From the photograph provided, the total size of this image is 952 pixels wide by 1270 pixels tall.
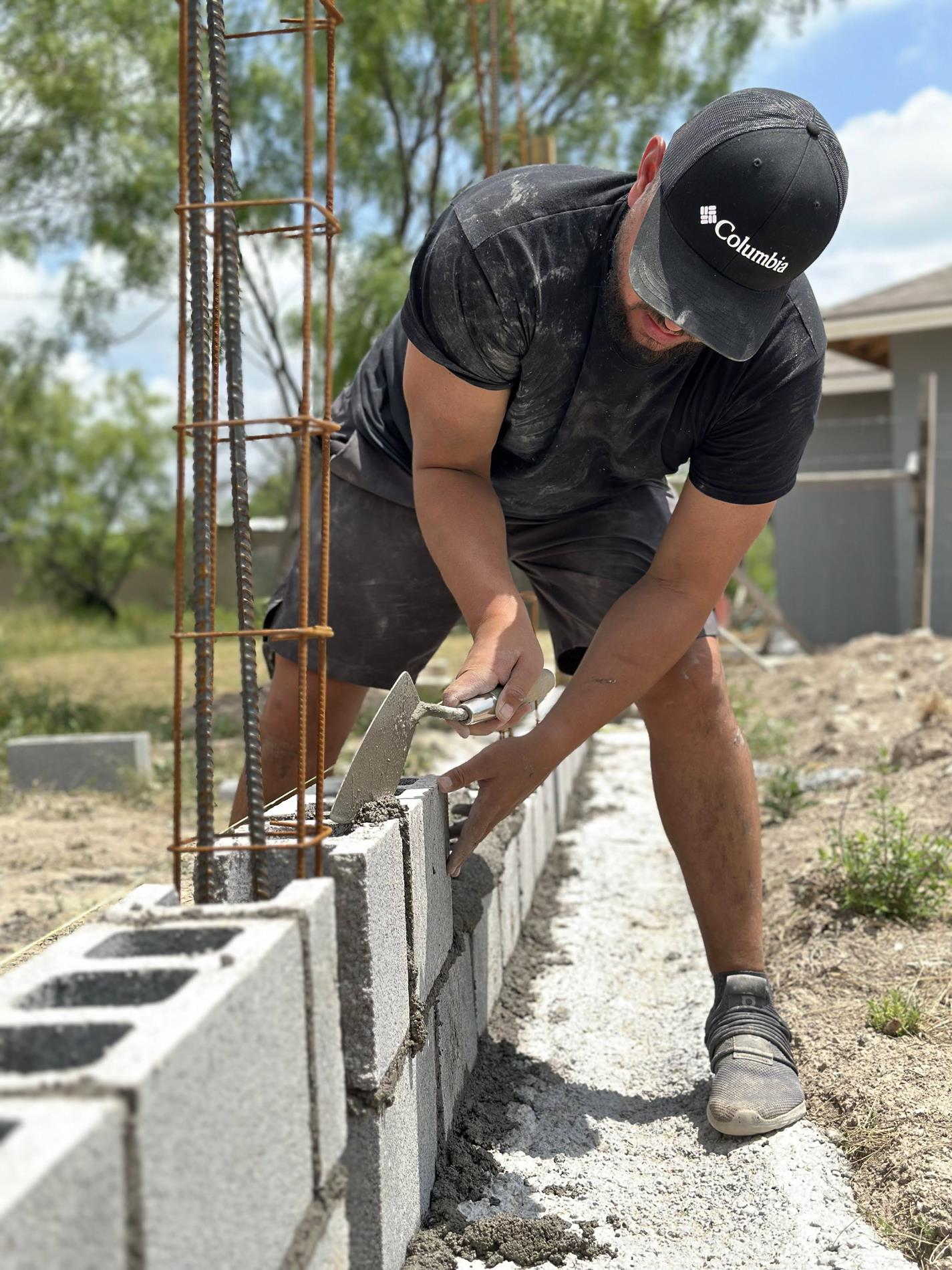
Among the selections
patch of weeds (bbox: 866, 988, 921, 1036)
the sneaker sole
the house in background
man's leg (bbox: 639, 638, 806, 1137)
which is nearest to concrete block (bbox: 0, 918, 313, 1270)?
the sneaker sole

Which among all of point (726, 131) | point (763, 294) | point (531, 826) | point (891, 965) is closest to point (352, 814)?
point (763, 294)

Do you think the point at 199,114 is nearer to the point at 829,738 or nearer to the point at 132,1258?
the point at 132,1258

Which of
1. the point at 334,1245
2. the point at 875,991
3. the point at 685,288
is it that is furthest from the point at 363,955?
the point at 875,991

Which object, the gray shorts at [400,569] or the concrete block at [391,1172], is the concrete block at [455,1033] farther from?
the gray shorts at [400,569]

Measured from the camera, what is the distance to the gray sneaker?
226cm

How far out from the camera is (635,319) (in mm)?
2211

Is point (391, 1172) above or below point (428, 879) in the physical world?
below

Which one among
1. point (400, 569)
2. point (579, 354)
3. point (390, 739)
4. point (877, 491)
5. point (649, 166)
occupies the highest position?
point (877, 491)

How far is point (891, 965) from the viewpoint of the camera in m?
2.93

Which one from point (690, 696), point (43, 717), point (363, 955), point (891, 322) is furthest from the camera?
point (891, 322)

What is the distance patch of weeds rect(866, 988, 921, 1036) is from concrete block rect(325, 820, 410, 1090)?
1350 millimetres

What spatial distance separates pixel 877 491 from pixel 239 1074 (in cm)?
1275

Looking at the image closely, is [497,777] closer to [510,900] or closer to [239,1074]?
[239,1074]

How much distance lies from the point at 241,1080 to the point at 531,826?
2755mm
